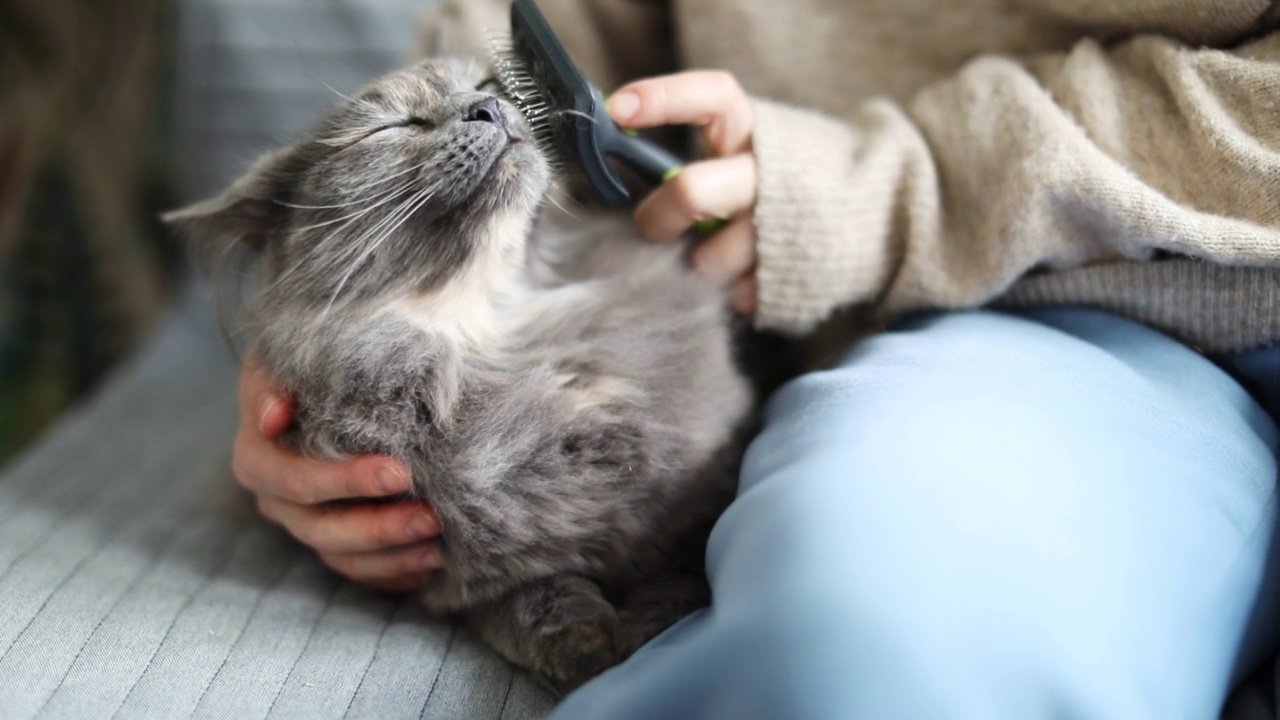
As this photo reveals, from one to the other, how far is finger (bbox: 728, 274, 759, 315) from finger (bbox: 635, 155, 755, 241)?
0.10 meters

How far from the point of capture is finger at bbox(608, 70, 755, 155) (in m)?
1.11

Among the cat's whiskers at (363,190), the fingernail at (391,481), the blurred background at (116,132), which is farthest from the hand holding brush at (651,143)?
the blurred background at (116,132)

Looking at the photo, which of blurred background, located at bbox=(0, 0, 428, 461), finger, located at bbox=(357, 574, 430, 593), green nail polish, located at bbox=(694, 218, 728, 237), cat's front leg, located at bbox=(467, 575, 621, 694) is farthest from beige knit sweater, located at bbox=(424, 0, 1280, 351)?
blurred background, located at bbox=(0, 0, 428, 461)

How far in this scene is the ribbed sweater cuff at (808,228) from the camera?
115 centimetres

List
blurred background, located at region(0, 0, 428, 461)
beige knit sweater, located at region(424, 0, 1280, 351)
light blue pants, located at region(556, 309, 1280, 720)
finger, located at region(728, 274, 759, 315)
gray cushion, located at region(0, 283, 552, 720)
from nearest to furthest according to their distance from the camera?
light blue pants, located at region(556, 309, 1280, 720), gray cushion, located at region(0, 283, 552, 720), beige knit sweater, located at region(424, 0, 1280, 351), finger, located at region(728, 274, 759, 315), blurred background, located at region(0, 0, 428, 461)

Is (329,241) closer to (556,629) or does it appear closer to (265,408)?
(265,408)

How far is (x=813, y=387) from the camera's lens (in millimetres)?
1018

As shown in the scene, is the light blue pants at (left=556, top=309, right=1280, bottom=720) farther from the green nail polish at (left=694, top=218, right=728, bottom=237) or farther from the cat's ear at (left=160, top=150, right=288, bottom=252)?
the cat's ear at (left=160, top=150, right=288, bottom=252)

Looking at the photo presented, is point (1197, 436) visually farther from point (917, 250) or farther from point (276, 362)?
point (276, 362)

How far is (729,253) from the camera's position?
1225mm

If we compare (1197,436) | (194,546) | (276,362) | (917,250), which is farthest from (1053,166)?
(194,546)

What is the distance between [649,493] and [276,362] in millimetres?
509

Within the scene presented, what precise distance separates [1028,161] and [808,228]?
0.90ft

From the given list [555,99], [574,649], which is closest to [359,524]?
[574,649]
